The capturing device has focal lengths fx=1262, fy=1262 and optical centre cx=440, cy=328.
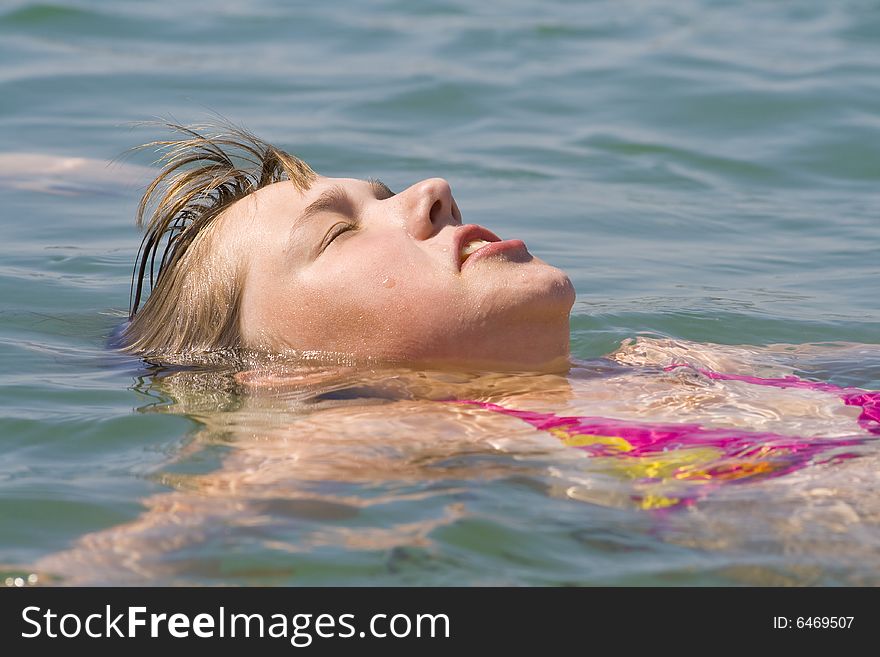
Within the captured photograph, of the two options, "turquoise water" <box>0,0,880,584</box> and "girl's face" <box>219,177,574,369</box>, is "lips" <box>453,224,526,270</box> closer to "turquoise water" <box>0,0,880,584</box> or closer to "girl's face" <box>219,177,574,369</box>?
"girl's face" <box>219,177,574,369</box>

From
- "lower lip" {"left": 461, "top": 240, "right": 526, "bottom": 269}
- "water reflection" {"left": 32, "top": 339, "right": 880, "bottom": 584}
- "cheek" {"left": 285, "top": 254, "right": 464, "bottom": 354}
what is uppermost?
"lower lip" {"left": 461, "top": 240, "right": 526, "bottom": 269}

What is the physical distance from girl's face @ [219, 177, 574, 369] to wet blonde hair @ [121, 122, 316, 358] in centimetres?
9

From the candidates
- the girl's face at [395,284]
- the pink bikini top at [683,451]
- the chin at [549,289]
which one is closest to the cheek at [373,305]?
the girl's face at [395,284]

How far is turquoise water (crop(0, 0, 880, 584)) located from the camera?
3.06m

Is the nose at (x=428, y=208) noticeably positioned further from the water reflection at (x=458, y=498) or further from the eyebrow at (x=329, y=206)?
the water reflection at (x=458, y=498)

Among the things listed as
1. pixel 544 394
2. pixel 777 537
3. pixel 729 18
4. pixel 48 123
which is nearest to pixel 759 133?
pixel 729 18

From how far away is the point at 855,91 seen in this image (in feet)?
33.0

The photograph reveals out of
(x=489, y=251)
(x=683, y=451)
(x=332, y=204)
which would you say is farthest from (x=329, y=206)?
(x=683, y=451)

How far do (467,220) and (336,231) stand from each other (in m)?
3.49

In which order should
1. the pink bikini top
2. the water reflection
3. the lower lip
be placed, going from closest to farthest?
the water reflection < the pink bikini top < the lower lip

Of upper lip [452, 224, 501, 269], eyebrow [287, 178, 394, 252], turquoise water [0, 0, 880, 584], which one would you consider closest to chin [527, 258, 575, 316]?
upper lip [452, 224, 501, 269]

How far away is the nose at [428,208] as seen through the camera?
395cm

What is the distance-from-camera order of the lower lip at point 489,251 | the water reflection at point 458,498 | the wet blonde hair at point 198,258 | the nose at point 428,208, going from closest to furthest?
the water reflection at point 458,498 < the lower lip at point 489,251 < the nose at point 428,208 < the wet blonde hair at point 198,258
